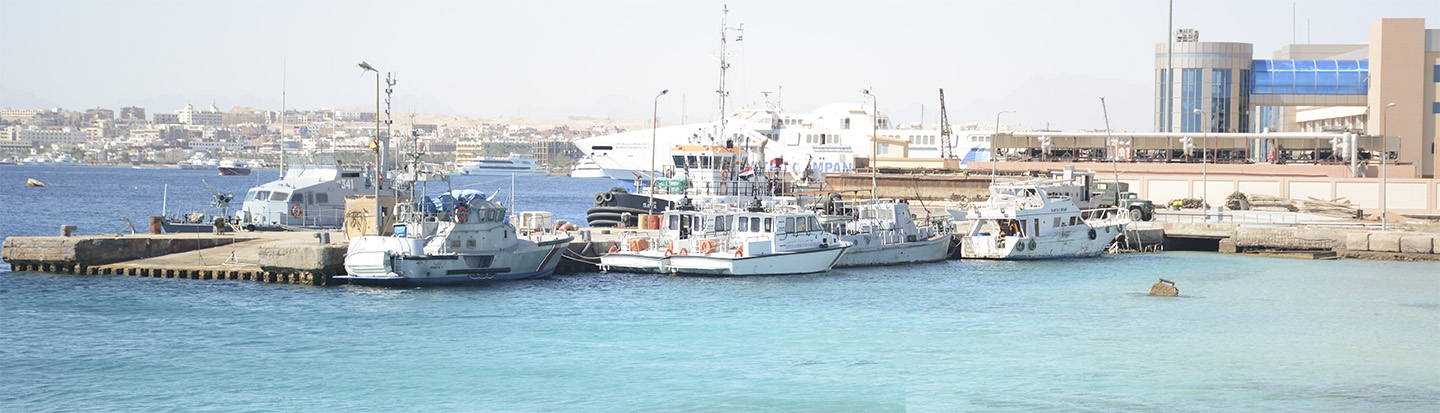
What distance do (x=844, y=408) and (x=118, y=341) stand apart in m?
15.6

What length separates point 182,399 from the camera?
72.2 feet

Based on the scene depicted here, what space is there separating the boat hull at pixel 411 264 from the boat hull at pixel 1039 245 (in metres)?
18.5

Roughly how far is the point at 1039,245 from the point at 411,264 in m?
23.7

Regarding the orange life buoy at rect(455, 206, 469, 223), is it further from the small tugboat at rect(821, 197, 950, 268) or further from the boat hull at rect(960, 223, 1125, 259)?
the boat hull at rect(960, 223, 1125, 259)

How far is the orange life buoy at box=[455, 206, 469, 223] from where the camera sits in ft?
119

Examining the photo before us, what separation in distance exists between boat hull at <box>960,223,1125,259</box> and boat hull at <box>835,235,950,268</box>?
1.09 metres

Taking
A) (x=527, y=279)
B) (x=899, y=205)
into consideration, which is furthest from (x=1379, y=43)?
(x=527, y=279)

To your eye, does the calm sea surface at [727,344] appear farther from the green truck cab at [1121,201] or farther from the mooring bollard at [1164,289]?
the green truck cab at [1121,201]

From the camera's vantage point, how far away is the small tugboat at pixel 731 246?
39.4 metres

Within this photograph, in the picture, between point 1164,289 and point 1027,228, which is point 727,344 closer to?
point 1164,289

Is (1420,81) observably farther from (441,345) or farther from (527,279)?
(441,345)

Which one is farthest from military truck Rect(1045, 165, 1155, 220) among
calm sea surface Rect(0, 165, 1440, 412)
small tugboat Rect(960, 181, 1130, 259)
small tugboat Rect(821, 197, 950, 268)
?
calm sea surface Rect(0, 165, 1440, 412)

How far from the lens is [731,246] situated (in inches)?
1576

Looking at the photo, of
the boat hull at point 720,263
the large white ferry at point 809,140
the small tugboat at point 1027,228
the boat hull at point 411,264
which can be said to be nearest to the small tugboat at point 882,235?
the small tugboat at point 1027,228
